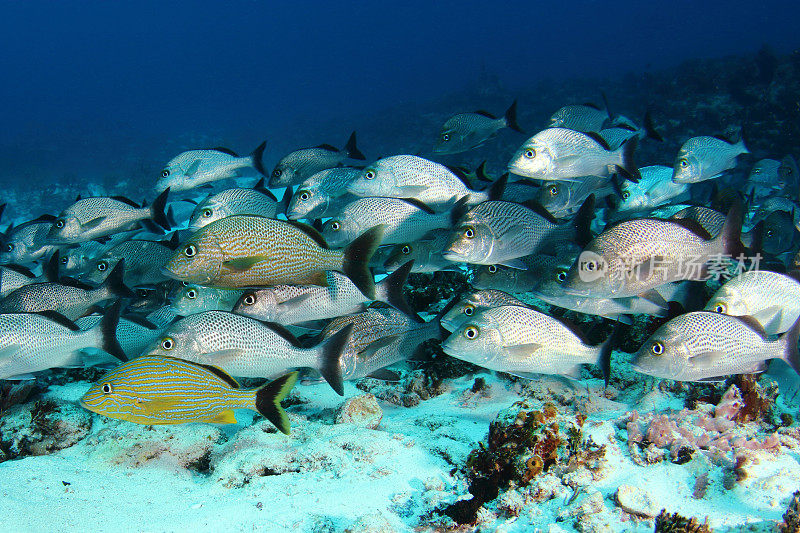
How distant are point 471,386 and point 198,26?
643ft

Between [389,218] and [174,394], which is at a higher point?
[389,218]

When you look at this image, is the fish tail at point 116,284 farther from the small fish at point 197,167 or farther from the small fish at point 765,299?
the small fish at point 765,299

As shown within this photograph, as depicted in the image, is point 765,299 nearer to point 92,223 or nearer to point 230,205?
point 230,205

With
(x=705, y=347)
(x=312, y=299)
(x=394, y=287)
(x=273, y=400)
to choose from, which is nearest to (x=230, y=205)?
(x=312, y=299)

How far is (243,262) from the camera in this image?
279 centimetres

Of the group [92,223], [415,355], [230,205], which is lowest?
[415,355]

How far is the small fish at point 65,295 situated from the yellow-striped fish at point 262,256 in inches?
59.0

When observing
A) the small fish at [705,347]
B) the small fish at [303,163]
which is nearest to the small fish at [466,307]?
the small fish at [705,347]

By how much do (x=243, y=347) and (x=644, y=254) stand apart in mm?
3078

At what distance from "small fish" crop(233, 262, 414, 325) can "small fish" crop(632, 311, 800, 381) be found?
73.2 inches

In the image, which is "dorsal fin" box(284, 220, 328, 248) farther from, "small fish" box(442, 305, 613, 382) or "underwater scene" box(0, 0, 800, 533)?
"small fish" box(442, 305, 613, 382)

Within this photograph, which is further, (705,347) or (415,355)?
(415,355)

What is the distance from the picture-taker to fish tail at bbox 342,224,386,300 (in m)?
2.96

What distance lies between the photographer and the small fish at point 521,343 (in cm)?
307
